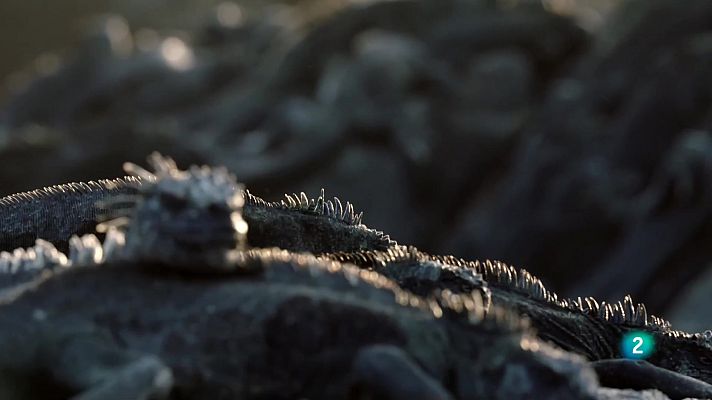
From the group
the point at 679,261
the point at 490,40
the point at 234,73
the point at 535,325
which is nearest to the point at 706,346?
the point at 535,325

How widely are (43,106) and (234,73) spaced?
14.8 feet

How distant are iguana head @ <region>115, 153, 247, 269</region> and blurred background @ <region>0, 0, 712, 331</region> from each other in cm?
1238

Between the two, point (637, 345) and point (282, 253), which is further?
point (637, 345)

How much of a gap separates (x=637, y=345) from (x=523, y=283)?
59 cm

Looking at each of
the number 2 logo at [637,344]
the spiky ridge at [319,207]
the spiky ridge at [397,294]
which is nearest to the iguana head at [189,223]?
the spiky ridge at [397,294]

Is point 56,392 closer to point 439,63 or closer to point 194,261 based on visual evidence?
point 194,261

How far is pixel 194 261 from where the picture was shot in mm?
3229

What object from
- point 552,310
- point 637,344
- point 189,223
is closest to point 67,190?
point 552,310

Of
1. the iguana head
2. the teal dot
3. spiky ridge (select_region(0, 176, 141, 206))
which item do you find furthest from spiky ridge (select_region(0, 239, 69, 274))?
the teal dot

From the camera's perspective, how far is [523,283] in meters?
4.77

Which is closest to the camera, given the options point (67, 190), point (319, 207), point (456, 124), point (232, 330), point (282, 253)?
point (232, 330)

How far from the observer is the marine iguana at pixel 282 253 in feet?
10.6

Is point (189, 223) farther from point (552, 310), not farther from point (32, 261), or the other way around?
point (552, 310)

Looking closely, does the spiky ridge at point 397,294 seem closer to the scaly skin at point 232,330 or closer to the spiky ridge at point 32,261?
the scaly skin at point 232,330
